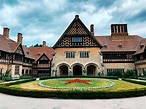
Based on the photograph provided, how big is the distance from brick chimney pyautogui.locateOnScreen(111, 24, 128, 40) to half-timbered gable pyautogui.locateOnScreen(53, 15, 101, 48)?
8.71 m

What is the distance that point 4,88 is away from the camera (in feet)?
44.6

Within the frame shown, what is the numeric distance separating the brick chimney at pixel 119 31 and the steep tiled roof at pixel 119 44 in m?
1.17

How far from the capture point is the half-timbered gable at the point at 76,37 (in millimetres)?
31806

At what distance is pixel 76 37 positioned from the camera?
105ft

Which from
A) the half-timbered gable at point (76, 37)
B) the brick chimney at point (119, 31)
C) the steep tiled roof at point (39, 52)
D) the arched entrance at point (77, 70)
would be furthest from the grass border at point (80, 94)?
the steep tiled roof at point (39, 52)

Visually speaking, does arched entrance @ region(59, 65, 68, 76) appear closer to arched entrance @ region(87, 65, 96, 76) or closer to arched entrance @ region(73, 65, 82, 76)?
arched entrance @ region(73, 65, 82, 76)

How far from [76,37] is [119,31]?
1331cm

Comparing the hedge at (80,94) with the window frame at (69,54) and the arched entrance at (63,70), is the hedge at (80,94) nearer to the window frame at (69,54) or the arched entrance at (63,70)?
the window frame at (69,54)

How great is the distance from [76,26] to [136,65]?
16913 mm

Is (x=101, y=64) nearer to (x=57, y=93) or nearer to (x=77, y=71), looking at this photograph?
(x=77, y=71)

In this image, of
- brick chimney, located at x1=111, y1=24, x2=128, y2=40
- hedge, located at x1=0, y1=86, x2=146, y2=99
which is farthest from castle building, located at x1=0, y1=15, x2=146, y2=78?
hedge, located at x1=0, y1=86, x2=146, y2=99

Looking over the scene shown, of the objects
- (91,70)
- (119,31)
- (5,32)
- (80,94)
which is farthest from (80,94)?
(119,31)

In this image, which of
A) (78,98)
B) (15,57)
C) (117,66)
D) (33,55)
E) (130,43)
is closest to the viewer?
(78,98)

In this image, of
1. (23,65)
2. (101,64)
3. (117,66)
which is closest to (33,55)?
(23,65)
